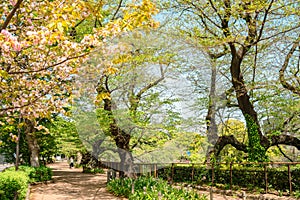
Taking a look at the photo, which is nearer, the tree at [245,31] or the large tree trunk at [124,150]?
the tree at [245,31]

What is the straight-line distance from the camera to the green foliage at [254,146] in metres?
14.3

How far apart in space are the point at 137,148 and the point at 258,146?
245 inches

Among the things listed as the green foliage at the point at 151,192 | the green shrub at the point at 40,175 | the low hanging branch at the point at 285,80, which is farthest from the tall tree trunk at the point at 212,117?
the green shrub at the point at 40,175

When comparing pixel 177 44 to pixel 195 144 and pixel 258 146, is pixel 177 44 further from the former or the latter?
pixel 258 146

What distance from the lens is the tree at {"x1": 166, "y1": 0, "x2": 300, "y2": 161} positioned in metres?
10.1

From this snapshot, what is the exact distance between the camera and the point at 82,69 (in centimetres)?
574

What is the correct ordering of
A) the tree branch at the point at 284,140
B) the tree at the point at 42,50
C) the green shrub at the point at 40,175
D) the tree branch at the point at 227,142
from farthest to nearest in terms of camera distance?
the tree branch at the point at 227,142 → the tree branch at the point at 284,140 → the green shrub at the point at 40,175 → the tree at the point at 42,50

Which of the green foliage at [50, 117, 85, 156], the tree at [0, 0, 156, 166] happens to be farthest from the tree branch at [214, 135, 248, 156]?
the tree at [0, 0, 156, 166]

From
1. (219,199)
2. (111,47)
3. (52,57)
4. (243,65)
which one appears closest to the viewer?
(52,57)

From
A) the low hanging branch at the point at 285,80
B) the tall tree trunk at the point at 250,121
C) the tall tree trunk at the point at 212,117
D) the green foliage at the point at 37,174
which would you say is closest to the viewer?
the low hanging branch at the point at 285,80

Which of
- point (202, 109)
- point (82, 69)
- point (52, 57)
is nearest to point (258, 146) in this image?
point (202, 109)

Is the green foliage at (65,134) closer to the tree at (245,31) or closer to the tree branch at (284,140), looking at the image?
the tree at (245,31)

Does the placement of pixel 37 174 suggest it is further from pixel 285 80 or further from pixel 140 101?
pixel 285 80

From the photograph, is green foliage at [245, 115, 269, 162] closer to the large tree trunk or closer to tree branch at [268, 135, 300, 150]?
tree branch at [268, 135, 300, 150]
